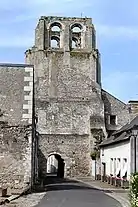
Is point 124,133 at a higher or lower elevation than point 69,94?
lower

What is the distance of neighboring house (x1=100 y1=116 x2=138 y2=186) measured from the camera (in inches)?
886

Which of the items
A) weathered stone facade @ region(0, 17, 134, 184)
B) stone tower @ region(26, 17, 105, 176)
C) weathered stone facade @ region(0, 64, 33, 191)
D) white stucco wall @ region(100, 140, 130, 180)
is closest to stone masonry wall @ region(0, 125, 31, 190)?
weathered stone facade @ region(0, 64, 33, 191)

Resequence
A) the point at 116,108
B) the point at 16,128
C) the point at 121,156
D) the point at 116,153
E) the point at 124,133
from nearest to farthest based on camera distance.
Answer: the point at 16,128 → the point at 121,156 → the point at 124,133 → the point at 116,153 → the point at 116,108

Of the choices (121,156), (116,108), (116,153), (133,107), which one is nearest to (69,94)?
(116,108)

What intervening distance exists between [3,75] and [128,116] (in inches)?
1002

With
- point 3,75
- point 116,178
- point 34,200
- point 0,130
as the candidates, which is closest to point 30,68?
point 3,75

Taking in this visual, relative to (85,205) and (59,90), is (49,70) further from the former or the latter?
(85,205)

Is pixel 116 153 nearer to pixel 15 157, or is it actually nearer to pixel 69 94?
pixel 15 157

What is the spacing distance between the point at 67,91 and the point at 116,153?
15032mm

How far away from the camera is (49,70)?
45.0 meters

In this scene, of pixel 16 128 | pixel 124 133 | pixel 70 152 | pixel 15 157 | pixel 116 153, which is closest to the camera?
pixel 15 157

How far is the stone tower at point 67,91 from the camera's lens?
42.3m

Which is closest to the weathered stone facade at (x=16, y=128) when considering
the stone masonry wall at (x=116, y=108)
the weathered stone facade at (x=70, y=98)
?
the weathered stone facade at (x=70, y=98)

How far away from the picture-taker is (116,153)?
3045cm
